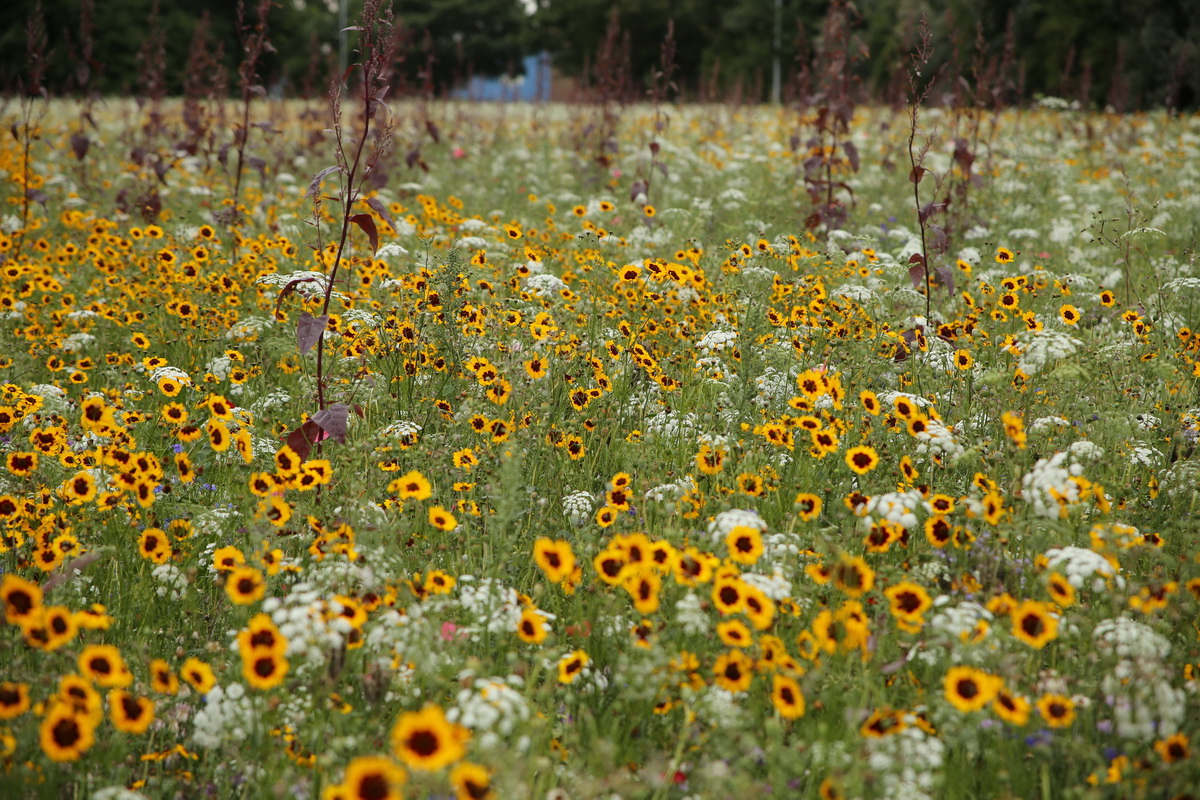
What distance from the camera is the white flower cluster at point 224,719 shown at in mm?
1800

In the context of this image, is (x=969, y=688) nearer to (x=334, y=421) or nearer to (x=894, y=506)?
(x=894, y=506)

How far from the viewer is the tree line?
802 centimetres

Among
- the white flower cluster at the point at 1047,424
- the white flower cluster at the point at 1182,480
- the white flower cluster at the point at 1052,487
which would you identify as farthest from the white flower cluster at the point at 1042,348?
the white flower cluster at the point at 1052,487

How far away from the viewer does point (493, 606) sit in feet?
6.92

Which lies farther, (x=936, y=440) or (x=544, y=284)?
(x=544, y=284)

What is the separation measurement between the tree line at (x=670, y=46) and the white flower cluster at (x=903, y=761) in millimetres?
3449

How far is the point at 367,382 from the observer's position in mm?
3334


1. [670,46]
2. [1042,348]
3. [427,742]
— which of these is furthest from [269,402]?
[670,46]

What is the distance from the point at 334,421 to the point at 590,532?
901mm

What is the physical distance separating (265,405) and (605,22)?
129 feet

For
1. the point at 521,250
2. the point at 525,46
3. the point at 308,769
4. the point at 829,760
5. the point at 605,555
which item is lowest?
the point at 308,769

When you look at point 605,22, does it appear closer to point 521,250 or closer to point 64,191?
point 64,191

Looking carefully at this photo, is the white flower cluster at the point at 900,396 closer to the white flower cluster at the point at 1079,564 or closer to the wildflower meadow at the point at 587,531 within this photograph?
the wildflower meadow at the point at 587,531

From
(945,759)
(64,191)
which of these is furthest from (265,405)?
(64,191)
